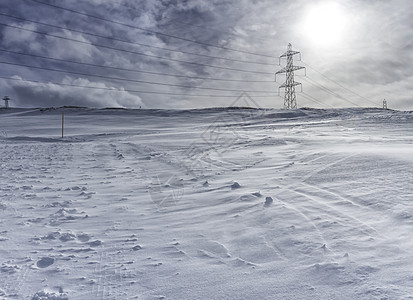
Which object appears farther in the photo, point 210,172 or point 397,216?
point 210,172

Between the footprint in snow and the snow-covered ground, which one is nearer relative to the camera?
the snow-covered ground

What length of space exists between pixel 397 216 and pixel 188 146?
8.67 meters

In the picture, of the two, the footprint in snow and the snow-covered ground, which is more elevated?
the snow-covered ground

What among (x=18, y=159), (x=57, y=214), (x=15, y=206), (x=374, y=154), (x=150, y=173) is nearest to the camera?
(x=57, y=214)

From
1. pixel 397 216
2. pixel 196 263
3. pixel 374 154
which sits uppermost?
Result: pixel 374 154

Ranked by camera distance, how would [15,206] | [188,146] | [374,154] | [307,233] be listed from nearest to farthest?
[307,233]
[15,206]
[374,154]
[188,146]

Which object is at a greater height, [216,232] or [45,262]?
[216,232]

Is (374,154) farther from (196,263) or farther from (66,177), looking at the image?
(66,177)

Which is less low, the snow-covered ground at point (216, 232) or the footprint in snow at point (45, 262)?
the snow-covered ground at point (216, 232)

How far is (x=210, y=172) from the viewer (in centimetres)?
697

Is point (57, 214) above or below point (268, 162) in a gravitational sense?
below

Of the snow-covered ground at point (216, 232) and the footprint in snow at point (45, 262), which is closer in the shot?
the snow-covered ground at point (216, 232)

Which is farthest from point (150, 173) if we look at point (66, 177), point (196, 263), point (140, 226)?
point (196, 263)

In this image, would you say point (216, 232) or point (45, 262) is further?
point (216, 232)
